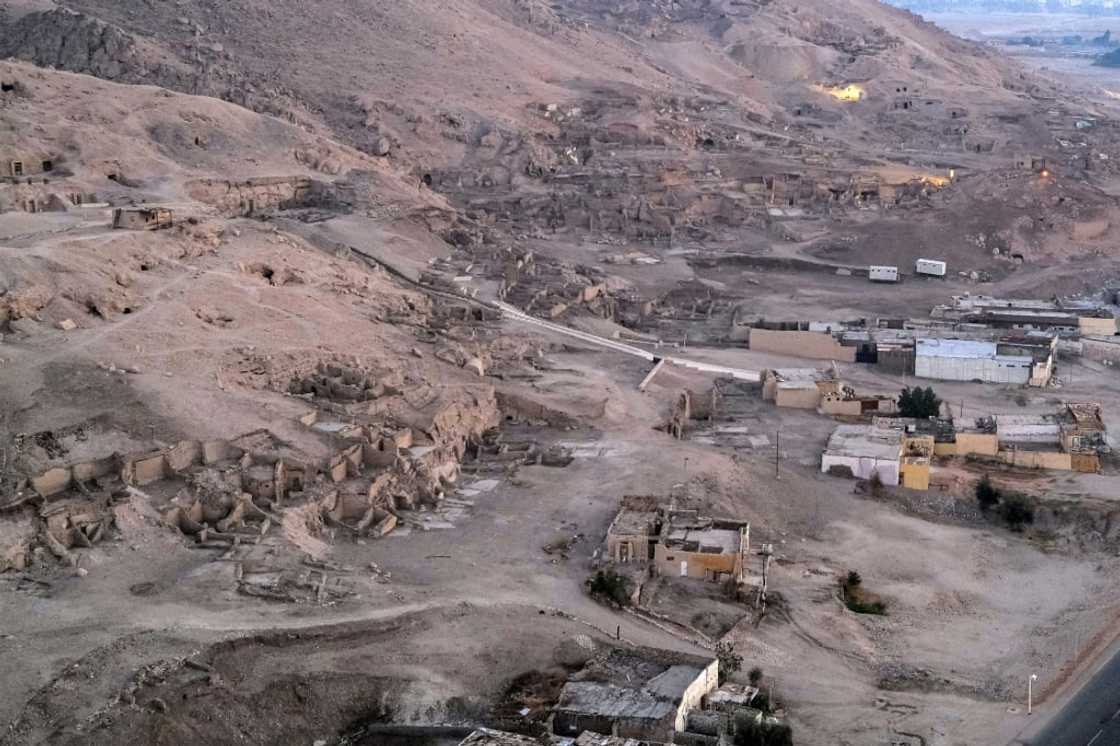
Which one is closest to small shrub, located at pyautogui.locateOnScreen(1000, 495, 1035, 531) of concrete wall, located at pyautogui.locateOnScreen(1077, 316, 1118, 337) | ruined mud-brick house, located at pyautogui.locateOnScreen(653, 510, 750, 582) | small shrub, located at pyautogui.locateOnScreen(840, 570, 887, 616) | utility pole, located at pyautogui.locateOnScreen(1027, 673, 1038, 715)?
small shrub, located at pyautogui.locateOnScreen(840, 570, 887, 616)

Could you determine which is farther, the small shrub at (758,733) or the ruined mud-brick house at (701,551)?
the ruined mud-brick house at (701,551)

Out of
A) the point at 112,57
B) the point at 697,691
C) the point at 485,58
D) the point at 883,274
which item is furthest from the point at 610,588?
the point at 485,58

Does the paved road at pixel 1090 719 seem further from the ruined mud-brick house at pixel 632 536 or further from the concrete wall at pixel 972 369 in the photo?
the concrete wall at pixel 972 369

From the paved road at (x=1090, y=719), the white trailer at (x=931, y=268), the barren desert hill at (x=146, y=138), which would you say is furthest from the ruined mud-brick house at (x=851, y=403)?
the barren desert hill at (x=146, y=138)

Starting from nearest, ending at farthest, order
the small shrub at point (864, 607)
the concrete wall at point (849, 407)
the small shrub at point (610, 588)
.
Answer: the small shrub at point (610, 588), the small shrub at point (864, 607), the concrete wall at point (849, 407)

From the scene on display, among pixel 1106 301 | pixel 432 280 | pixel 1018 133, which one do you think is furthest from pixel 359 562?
pixel 1018 133

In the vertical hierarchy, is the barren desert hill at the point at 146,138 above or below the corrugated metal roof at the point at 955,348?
above

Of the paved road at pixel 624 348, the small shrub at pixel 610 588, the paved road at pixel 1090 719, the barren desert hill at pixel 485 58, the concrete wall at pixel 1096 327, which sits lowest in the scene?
the paved road at pixel 624 348
